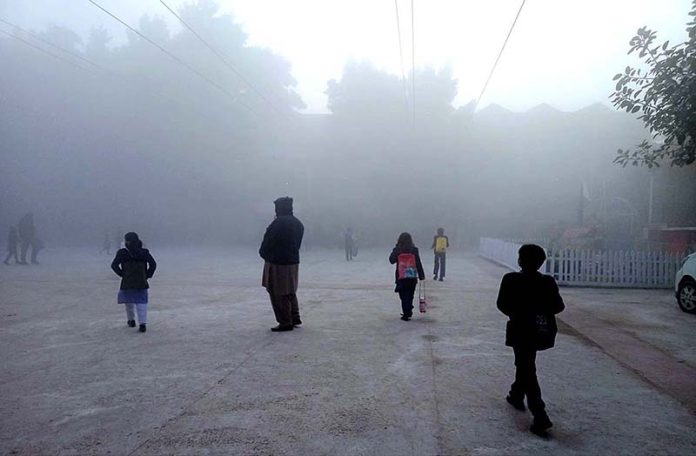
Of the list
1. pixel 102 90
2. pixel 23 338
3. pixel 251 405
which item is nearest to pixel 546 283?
pixel 251 405

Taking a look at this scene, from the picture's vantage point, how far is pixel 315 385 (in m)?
4.96

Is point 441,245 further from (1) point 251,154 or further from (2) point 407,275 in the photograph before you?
(1) point 251,154

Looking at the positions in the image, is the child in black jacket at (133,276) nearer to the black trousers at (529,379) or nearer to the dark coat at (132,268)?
the dark coat at (132,268)

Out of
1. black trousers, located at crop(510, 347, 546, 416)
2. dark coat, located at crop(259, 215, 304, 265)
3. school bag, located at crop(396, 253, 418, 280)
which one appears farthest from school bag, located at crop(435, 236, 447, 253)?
black trousers, located at crop(510, 347, 546, 416)

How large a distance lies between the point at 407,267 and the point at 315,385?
379 cm

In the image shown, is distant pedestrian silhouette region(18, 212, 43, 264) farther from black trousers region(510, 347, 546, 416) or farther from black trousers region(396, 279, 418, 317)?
black trousers region(510, 347, 546, 416)

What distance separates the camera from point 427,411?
14.2ft

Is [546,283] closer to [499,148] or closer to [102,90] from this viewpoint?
[499,148]

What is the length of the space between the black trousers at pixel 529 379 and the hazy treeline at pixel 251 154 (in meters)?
30.7

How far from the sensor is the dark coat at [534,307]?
13.3 ft

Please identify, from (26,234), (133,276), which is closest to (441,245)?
(133,276)

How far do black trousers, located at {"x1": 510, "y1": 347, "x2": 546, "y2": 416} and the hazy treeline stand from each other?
30.7 meters

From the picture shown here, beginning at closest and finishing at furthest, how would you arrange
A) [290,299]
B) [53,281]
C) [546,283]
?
[546,283] < [290,299] < [53,281]

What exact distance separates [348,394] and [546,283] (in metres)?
1.97
